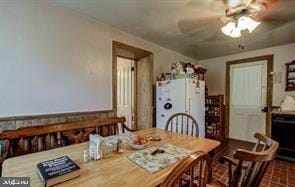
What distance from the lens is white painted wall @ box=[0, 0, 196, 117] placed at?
1.71m

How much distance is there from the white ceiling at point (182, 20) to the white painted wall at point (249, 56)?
0.76ft

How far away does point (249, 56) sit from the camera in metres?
4.00

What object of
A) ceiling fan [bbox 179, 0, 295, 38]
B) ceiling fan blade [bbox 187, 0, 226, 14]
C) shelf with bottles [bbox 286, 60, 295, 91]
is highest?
ceiling fan blade [bbox 187, 0, 226, 14]

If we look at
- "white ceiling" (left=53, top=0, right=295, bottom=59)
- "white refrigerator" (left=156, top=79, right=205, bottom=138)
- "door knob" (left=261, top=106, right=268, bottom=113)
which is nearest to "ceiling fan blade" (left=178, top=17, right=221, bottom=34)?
"white ceiling" (left=53, top=0, right=295, bottom=59)

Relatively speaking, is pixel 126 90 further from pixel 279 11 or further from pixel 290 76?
pixel 290 76

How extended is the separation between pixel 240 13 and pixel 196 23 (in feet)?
2.19

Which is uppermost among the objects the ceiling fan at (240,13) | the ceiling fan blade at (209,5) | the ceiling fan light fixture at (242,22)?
the ceiling fan blade at (209,5)

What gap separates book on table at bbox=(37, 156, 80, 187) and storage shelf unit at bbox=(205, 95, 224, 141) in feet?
12.1

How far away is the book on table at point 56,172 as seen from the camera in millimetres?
815

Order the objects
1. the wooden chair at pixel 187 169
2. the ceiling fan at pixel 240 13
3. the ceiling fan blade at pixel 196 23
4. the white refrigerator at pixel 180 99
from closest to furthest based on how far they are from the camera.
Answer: the wooden chair at pixel 187 169
the ceiling fan at pixel 240 13
the ceiling fan blade at pixel 196 23
the white refrigerator at pixel 180 99

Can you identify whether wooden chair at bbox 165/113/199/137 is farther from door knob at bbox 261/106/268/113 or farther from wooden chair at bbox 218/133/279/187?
door knob at bbox 261/106/268/113

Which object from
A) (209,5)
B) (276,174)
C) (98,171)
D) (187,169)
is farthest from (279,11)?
(98,171)

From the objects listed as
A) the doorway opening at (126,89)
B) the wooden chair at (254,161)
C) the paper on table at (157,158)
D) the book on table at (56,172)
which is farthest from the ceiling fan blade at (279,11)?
the doorway opening at (126,89)

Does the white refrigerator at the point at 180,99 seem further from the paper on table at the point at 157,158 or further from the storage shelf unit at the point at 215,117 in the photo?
the paper on table at the point at 157,158
